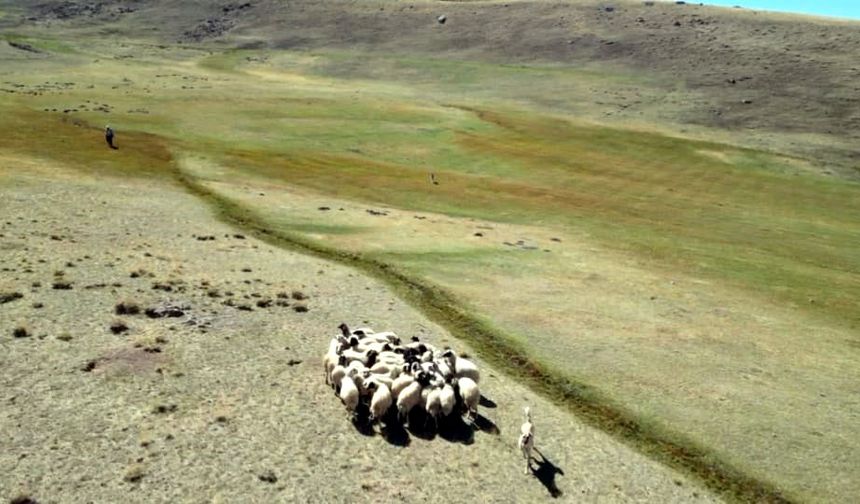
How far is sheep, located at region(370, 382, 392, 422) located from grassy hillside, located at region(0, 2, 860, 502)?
8.73m

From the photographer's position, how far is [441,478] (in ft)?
72.6

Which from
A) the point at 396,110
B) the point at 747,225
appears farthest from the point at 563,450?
the point at 396,110

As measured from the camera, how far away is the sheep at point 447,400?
2472 cm

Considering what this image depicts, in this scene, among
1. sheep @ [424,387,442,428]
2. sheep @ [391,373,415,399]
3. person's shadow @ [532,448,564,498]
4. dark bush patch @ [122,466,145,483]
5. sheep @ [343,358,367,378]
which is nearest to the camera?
dark bush patch @ [122,466,145,483]

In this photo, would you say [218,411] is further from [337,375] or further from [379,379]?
[379,379]

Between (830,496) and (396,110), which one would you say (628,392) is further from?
(396,110)

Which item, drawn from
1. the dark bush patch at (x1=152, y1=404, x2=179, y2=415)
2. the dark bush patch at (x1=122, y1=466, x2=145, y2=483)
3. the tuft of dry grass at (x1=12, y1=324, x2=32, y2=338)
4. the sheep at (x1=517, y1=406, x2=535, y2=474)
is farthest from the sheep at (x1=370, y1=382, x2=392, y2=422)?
the tuft of dry grass at (x1=12, y1=324, x2=32, y2=338)

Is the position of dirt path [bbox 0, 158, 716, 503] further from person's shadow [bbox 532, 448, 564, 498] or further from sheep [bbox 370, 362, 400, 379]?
sheep [bbox 370, 362, 400, 379]

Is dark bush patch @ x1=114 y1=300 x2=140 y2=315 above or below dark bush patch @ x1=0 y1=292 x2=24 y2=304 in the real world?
below

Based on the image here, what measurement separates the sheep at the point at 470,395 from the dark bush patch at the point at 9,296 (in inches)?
758

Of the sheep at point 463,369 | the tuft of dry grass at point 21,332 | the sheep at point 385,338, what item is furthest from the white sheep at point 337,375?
the tuft of dry grass at point 21,332

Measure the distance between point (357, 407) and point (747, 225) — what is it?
51.3 m

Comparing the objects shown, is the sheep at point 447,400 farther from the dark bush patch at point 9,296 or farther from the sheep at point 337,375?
the dark bush patch at point 9,296

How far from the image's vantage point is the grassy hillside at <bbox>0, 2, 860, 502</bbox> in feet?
101
